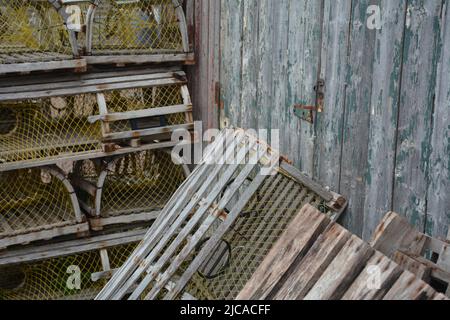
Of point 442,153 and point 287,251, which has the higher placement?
point 442,153

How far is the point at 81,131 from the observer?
476cm

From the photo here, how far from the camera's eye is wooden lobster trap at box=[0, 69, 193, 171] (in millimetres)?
4352

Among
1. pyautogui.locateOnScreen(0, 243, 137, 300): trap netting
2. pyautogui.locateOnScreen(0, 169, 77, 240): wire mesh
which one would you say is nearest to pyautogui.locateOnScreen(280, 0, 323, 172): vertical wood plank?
pyautogui.locateOnScreen(0, 169, 77, 240): wire mesh

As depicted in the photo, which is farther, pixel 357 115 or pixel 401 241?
pixel 357 115

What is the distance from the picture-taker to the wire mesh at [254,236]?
3.21 m

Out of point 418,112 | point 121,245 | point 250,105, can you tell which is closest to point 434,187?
point 418,112

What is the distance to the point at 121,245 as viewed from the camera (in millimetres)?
4867

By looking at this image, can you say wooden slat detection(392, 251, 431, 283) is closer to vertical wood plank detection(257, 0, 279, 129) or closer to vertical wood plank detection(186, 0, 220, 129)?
vertical wood plank detection(257, 0, 279, 129)

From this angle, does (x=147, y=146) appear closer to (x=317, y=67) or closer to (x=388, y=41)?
(x=317, y=67)

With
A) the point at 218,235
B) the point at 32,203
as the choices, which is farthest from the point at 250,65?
the point at 32,203

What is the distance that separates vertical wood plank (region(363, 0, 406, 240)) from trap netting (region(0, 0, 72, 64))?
2.89 m

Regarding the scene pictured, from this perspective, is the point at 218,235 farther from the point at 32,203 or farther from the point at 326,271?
the point at 32,203

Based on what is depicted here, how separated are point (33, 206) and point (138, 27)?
1838mm

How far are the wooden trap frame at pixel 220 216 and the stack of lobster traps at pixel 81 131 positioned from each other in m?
1.47
